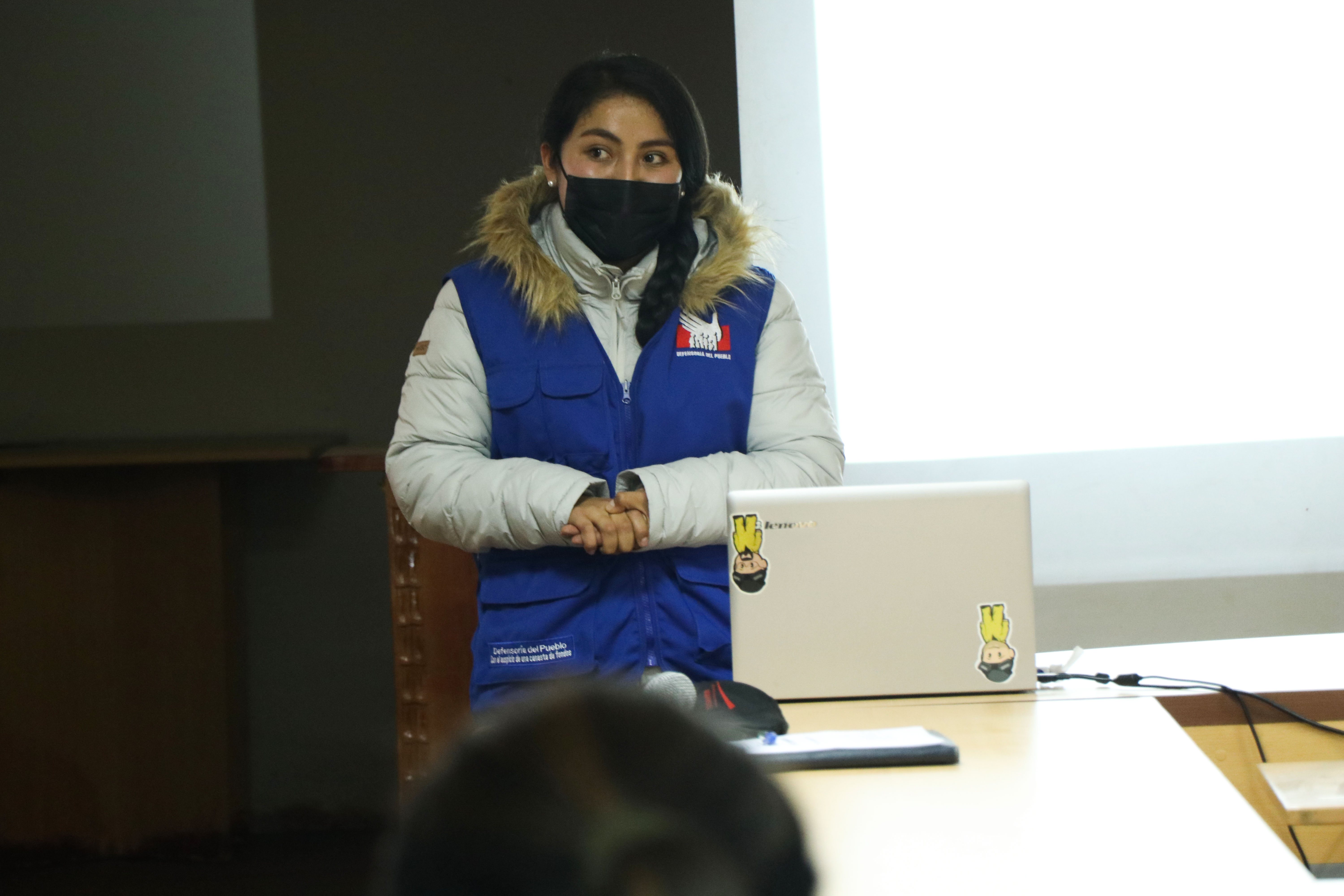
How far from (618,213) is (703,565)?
62cm

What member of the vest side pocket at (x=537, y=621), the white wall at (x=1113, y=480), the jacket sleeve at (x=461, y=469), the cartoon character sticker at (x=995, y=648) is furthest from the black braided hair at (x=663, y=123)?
the white wall at (x=1113, y=480)

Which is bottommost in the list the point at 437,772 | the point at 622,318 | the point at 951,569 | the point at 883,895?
the point at 883,895

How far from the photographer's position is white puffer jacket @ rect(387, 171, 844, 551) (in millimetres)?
1796

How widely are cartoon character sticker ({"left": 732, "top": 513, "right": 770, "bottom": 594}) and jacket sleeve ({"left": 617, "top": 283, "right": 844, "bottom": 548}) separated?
Answer: 0.69 feet

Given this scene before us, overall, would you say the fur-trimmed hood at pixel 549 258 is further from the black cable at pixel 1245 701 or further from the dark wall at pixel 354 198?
the dark wall at pixel 354 198

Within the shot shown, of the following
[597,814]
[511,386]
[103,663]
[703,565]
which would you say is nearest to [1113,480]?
[703,565]

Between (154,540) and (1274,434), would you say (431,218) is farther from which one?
(1274,434)

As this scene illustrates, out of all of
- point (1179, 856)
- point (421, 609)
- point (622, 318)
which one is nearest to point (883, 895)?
point (1179, 856)

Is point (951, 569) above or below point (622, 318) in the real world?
below

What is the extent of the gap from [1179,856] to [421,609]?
1848 millimetres

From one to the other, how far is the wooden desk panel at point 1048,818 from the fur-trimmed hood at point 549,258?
2.69 feet

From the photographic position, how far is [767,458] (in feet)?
6.32

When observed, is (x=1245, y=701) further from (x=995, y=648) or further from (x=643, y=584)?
(x=643, y=584)

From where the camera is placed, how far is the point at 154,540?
316 centimetres
